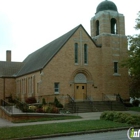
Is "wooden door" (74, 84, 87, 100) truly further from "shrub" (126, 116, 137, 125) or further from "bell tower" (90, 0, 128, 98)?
"shrub" (126, 116, 137, 125)

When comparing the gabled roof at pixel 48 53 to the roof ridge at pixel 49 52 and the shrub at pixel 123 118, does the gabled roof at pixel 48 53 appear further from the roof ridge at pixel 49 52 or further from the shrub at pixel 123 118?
the shrub at pixel 123 118

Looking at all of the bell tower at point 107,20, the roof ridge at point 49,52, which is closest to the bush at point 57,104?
the roof ridge at point 49,52

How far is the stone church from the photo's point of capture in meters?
32.9

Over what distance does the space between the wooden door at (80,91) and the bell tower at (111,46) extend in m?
2.58

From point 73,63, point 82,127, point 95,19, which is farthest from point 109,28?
point 82,127

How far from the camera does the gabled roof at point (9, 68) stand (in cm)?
4478

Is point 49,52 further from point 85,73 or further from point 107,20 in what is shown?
point 107,20

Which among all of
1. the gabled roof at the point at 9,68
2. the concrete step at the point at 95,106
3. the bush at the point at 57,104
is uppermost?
the gabled roof at the point at 9,68

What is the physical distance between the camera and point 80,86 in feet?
114

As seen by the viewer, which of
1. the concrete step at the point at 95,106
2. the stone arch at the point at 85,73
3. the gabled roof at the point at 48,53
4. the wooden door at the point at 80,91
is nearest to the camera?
the concrete step at the point at 95,106

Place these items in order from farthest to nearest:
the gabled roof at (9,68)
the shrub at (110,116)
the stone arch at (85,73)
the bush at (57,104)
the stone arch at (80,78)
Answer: the gabled roof at (9,68) < the stone arch at (80,78) < the stone arch at (85,73) < the bush at (57,104) < the shrub at (110,116)

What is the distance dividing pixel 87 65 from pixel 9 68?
1797 cm

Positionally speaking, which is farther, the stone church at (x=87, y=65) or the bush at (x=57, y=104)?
the stone church at (x=87, y=65)

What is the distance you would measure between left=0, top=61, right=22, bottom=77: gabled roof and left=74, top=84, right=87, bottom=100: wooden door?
14979 millimetres
